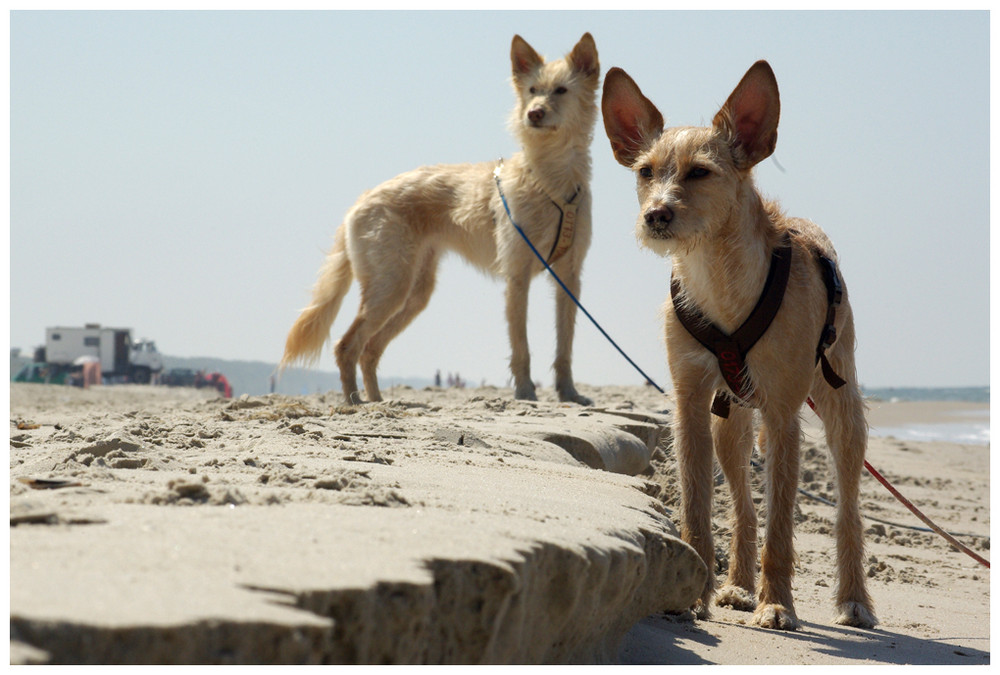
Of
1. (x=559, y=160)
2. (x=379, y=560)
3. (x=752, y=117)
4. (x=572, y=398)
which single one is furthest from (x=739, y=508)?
(x=559, y=160)

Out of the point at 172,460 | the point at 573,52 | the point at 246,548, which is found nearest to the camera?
the point at 246,548

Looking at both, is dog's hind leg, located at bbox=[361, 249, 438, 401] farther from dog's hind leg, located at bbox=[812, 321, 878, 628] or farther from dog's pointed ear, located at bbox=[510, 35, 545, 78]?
dog's hind leg, located at bbox=[812, 321, 878, 628]

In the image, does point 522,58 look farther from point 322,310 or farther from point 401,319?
point 322,310

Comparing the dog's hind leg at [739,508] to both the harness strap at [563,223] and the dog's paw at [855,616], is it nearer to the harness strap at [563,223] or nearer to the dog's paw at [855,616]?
the dog's paw at [855,616]

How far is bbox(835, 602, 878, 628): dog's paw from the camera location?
179 inches

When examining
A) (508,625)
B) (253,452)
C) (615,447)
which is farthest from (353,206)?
(508,625)

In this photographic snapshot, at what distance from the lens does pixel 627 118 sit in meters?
4.65

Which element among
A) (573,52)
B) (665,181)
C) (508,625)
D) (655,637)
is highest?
(573,52)

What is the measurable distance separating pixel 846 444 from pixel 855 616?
849 millimetres

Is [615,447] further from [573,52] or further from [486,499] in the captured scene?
[573,52]

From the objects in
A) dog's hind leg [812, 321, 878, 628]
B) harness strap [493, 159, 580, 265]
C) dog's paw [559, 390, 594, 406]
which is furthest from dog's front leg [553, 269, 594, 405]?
dog's hind leg [812, 321, 878, 628]

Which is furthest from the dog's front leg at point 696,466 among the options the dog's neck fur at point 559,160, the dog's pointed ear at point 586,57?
the dog's pointed ear at point 586,57

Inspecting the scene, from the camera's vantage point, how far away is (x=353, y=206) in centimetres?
998

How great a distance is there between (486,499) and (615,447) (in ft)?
9.58
